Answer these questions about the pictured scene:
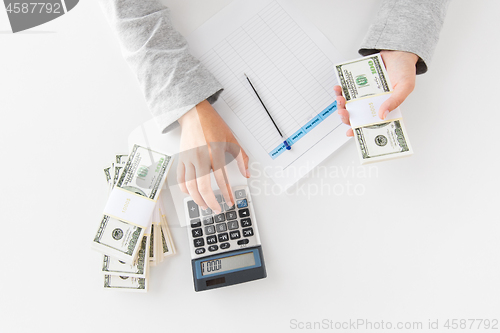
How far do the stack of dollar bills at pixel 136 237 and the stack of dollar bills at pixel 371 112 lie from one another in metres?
0.34

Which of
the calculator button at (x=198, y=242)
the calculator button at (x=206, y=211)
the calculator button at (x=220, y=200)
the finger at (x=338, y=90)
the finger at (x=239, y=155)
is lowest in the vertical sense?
the calculator button at (x=198, y=242)

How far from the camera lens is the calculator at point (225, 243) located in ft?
1.94

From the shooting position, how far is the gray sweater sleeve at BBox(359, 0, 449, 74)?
0.61m

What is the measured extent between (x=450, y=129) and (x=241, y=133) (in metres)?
0.39

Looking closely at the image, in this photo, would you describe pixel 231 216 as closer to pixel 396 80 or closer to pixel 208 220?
pixel 208 220

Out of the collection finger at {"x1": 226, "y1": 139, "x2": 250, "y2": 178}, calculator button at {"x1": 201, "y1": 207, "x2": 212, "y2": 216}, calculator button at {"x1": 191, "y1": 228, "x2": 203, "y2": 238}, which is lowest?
calculator button at {"x1": 191, "y1": 228, "x2": 203, "y2": 238}

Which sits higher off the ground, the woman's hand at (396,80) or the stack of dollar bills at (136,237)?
the woman's hand at (396,80)

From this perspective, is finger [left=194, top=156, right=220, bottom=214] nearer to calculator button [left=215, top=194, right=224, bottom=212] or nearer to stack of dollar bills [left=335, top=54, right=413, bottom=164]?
calculator button [left=215, top=194, right=224, bottom=212]

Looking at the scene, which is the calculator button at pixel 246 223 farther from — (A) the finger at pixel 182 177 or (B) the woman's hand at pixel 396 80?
(B) the woman's hand at pixel 396 80

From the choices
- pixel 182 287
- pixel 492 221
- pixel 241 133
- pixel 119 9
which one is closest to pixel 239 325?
pixel 182 287

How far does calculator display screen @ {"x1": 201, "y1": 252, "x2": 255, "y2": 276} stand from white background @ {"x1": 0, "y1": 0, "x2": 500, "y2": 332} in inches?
1.6

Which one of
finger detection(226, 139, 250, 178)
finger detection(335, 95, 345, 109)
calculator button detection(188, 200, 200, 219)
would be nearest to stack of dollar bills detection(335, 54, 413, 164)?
finger detection(335, 95, 345, 109)

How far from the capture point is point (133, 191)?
603 millimetres

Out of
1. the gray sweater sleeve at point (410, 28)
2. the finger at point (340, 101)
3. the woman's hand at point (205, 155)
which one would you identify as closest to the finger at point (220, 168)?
the woman's hand at point (205, 155)
